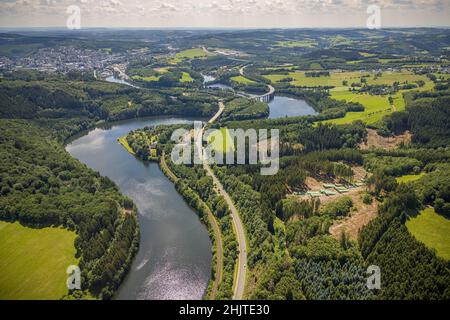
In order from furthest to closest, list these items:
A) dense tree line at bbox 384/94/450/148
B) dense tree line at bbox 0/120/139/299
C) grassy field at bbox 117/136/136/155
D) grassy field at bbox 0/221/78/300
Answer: grassy field at bbox 117/136/136/155 < dense tree line at bbox 384/94/450/148 < dense tree line at bbox 0/120/139/299 < grassy field at bbox 0/221/78/300

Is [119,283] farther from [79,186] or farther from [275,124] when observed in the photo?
[275,124]

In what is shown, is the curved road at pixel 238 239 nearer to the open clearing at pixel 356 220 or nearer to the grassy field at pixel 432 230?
the open clearing at pixel 356 220

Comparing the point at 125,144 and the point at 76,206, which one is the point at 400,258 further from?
the point at 125,144

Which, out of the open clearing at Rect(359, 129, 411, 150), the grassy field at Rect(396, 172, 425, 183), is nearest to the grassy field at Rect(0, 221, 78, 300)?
the grassy field at Rect(396, 172, 425, 183)

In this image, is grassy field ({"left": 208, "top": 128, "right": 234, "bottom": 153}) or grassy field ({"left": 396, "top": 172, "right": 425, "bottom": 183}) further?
grassy field ({"left": 208, "top": 128, "right": 234, "bottom": 153})

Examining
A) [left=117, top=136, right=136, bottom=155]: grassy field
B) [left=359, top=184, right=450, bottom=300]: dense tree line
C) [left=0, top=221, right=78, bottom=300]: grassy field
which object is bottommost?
[left=0, top=221, right=78, bottom=300]: grassy field

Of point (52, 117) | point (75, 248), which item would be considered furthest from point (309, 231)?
point (52, 117)

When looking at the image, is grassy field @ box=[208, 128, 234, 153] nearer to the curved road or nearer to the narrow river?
the curved road
